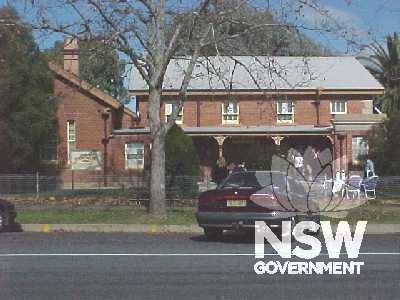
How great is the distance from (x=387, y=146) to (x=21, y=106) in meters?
17.4

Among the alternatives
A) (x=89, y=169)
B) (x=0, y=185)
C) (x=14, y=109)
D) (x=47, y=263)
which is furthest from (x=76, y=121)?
(x=47, y=263)

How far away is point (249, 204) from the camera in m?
14.3

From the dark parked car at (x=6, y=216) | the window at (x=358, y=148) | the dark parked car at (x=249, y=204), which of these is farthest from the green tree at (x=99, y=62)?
the window at (x=358, y=148)

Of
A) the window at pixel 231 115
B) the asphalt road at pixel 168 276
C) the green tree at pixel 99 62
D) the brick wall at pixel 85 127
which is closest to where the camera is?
the asphalt road at pixel 168 276

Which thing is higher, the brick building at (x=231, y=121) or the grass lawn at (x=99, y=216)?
the brick building at (x=231, y=121)

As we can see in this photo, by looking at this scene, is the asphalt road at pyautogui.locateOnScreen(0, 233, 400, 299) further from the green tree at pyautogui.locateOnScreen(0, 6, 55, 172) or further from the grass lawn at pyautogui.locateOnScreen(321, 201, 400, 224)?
the green tree at pyautogui.locateOnScreen(0, 6, 55, 172)

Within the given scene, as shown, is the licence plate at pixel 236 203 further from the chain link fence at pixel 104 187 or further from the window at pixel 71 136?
the window at pixel 71 136

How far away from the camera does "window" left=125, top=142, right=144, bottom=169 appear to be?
38469mm

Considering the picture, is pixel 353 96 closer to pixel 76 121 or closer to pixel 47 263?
pixel 76 121

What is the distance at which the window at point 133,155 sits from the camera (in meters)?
38.5

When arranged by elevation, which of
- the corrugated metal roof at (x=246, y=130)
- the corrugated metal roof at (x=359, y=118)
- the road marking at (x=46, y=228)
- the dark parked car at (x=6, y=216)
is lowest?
the road marking at (x=46, y=228)

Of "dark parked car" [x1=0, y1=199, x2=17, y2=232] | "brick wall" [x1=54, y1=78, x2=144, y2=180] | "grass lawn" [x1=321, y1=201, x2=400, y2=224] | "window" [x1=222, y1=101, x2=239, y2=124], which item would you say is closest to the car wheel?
"grass lawn" [x1=321, y1=201, x2=400, y2=224]

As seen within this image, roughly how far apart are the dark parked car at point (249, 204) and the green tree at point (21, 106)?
750 inches

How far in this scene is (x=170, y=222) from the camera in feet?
60.2
